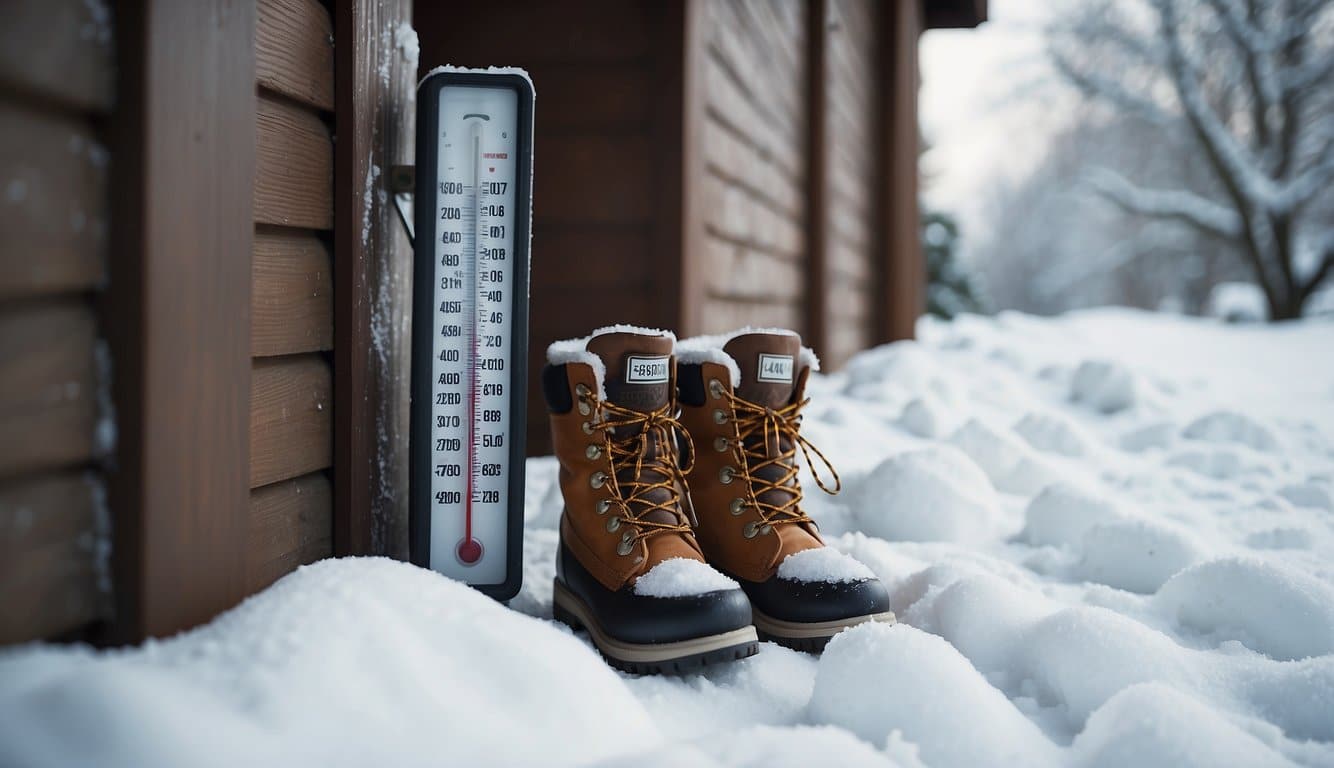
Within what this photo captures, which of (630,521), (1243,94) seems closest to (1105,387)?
(630,521)

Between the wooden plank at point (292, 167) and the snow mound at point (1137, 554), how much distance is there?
1.28 meters

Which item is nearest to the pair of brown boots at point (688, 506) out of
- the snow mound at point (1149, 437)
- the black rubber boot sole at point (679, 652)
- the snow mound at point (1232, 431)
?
the black rubber boot sole at point (679, 652)

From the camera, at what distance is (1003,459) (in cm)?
224

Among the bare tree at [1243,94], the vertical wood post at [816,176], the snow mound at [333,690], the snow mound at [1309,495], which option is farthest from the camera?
the bare tree at [1243,94]

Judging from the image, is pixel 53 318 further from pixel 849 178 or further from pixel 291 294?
pixel 849 178

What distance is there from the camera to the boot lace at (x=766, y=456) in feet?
4.47

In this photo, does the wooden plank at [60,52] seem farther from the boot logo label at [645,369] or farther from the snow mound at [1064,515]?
the snow mound at [1064,515]

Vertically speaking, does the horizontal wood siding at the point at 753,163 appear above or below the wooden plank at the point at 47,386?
above

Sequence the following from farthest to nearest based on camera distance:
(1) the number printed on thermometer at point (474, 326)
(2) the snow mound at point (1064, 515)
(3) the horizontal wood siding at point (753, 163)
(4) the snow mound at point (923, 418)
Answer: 1. (4) the snow mound at point (923, 418)
2. (3) the horizontal wood siding at point (753, 163)
3. (2) the snow mound at point (1064, 515)
4. (1) the number printed on thermometer at point (474, 326)

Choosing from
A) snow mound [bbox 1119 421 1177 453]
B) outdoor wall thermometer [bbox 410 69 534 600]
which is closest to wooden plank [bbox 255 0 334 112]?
outdoor wall thermometer [bbox 410 69 534 600]

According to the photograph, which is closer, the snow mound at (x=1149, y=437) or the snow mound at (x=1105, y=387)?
the snow mound at (x=1149, y=437)

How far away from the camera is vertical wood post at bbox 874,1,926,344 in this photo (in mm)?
6086

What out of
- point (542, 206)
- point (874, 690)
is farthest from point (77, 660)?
point (542, 206)

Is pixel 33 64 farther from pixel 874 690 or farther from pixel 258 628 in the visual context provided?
pixel 874 690
